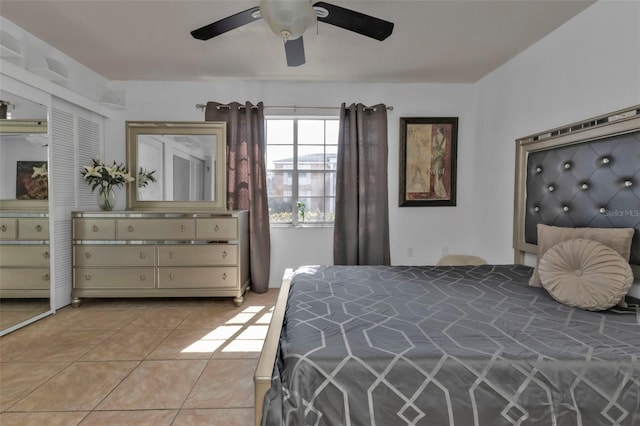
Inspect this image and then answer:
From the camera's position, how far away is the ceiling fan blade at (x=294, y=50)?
1961mm

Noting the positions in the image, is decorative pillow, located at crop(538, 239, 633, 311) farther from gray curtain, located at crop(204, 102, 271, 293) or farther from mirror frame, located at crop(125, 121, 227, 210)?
mirror frame, located at crop(125, 121, 227, 210)

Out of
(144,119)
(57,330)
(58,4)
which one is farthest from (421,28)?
(57,330)

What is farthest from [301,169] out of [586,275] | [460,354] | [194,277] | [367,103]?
[460,354]

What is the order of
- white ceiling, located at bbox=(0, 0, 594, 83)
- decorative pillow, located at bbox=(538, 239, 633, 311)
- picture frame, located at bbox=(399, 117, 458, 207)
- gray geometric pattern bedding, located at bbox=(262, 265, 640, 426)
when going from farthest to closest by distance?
1. picture frame, located at bbox=(399, 117, 458, 207)
2. white ceiling, located at bbox=(0, 0, 594, 83)
3. decorative pillow, located at bbox=(538, 239, 633, 311)
4. gray geometric pattern bedding, located at bbox=(262, 265, 640, 426)

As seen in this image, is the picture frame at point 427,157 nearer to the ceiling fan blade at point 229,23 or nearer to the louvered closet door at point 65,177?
the ceiling fan blade at point 229,23

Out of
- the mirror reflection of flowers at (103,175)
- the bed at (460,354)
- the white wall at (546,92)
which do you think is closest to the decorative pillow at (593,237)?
the bed at (460,354)

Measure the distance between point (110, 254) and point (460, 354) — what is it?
10.5ft

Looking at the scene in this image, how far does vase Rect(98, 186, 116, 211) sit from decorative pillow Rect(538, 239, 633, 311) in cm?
379

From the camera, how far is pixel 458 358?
1021 mm

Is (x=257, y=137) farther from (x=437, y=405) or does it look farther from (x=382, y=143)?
(x=437, y=405)

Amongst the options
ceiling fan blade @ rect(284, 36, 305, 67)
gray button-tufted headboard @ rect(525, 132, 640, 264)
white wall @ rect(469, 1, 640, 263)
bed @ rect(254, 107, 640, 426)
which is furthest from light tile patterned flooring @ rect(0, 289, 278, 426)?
A: white wall @ rect(469, 1, 640, 263)

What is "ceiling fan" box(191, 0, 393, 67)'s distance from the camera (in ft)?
4.92

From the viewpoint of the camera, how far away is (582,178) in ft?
6.46

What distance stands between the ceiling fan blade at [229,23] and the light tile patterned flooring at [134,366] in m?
2.07
